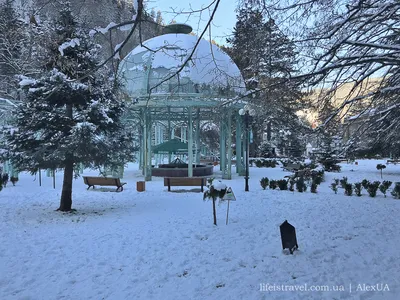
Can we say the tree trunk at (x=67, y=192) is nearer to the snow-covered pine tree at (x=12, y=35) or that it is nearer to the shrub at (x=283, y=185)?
the snow-covered pine tree at (x=12, y=35)

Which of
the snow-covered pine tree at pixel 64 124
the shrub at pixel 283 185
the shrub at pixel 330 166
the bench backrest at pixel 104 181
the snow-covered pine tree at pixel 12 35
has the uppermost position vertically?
the snow-covered pine tree at pixel 12 35

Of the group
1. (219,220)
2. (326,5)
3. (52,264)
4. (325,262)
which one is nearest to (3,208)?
(52,264)

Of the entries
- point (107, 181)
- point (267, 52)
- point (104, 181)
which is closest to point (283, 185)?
point (107, 181)

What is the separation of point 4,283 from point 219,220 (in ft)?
16.6

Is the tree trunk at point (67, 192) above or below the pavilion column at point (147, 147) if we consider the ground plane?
below

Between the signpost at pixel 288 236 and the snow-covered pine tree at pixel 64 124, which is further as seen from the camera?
the snow-covered pine tree at pixel 64 124

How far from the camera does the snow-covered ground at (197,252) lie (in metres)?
4.54

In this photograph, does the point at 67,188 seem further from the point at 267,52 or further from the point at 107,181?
the point at 267,52

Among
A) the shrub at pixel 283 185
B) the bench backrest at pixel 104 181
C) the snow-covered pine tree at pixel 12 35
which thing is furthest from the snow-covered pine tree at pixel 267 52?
the bench backrest at pixel 104 181

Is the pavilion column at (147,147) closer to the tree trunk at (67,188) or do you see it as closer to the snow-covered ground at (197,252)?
the snow-covered ground at (197,252)

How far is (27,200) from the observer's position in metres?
11.9

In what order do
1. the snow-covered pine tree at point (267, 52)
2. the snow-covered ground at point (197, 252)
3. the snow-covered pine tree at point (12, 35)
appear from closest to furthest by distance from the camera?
the snow-covered ground at point (197, 252) → the snow-covered pine tree at point (12, 35) → the snow-covered pine tree at point (267, 52)

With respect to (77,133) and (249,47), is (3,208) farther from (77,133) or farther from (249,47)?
(249,47)

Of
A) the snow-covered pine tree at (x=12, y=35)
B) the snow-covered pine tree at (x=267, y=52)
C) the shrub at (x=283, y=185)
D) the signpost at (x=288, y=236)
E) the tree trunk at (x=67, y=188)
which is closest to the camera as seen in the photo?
the snow-covered pine tree at (x=12, y=35)
